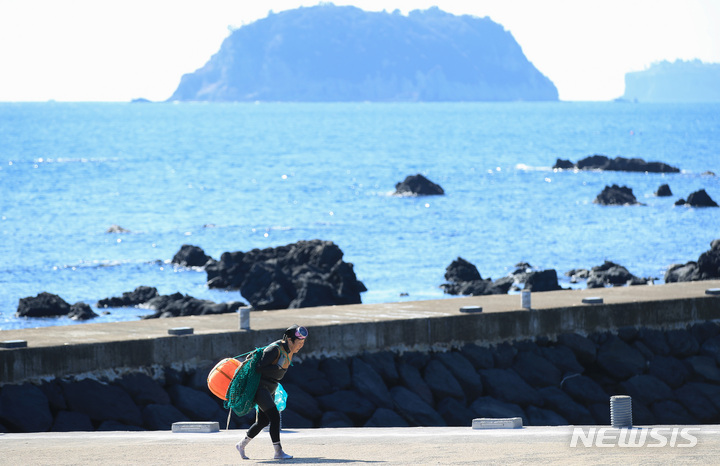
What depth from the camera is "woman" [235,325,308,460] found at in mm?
9633

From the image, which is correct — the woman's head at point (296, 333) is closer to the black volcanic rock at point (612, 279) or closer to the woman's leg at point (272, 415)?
the woman's leg at point (272, 415)

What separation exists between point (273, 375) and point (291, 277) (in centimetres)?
2195

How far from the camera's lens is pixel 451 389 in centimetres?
1630

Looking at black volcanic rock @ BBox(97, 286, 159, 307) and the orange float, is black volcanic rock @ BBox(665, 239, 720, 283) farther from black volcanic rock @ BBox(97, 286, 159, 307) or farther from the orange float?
the orange float

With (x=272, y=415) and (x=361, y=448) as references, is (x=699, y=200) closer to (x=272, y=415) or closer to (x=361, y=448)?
(x=361, y=448)

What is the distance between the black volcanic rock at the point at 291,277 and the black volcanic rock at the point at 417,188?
33.1m

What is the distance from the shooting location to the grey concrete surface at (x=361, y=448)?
943 centimetres

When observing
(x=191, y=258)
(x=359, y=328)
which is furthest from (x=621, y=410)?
(x=191, y=258)

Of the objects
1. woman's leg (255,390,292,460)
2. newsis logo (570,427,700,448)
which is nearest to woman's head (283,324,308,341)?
woman's leg (255,390,292,460)

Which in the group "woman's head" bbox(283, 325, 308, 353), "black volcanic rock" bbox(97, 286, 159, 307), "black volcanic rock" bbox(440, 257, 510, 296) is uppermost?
"woman's head" bbox(283, 325, 308, 353)

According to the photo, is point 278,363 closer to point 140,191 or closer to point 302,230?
point 302,230

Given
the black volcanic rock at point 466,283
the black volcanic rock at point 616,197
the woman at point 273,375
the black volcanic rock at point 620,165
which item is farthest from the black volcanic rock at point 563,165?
the woman at point 273,375

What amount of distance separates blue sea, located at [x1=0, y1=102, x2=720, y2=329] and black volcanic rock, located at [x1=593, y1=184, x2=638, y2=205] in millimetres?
1037

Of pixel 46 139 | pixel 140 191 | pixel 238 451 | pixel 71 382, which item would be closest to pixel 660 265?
pixel 71 382
